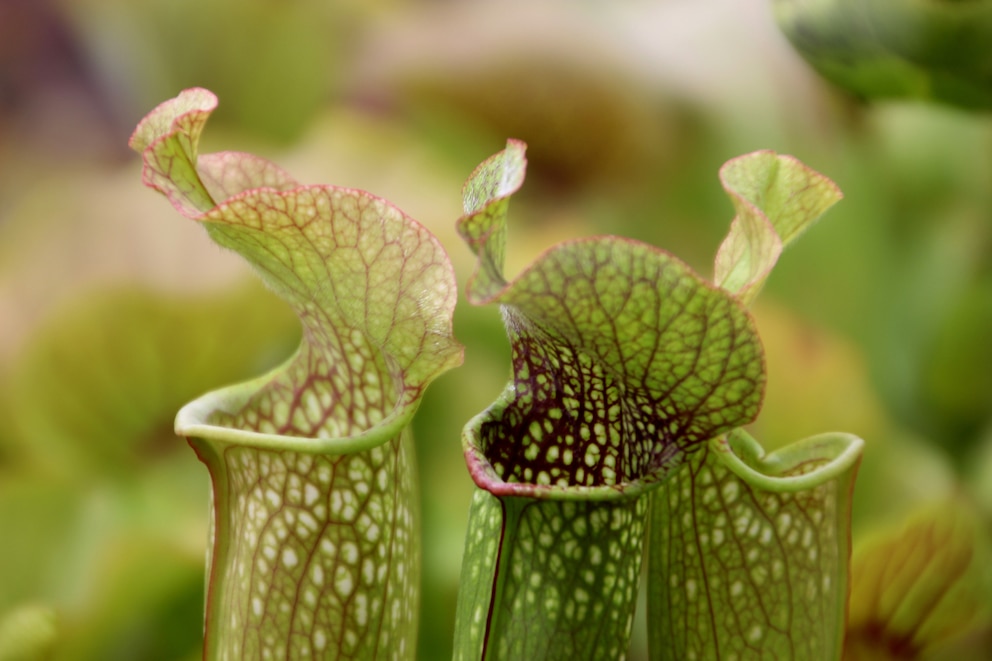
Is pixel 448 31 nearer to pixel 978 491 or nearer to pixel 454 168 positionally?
pixel 454 168

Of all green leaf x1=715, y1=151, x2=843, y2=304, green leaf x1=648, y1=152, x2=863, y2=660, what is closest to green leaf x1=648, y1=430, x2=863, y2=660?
green leaf x1=648, y1=152, x2=863, y2=660

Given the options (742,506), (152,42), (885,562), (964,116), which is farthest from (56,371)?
(964,116)

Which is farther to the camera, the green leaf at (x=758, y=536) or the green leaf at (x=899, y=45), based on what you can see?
the green leaf at (x=899, y=45)

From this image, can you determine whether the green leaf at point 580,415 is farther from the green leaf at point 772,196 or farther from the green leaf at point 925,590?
the green leaf at point 925,590

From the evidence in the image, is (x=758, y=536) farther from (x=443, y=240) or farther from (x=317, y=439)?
(x=443, y=240)

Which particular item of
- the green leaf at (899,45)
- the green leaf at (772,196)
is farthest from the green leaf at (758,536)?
the green leaf at (899,45)
